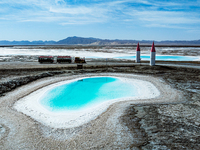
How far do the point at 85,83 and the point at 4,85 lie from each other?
322 inches

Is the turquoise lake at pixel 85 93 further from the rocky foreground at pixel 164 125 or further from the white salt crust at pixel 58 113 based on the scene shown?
the rocky foreground at pixel 164 125

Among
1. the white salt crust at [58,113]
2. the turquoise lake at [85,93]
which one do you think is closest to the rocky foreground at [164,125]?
the white salt crust at [58,113]

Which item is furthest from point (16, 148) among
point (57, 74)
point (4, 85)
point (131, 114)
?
point (57, 74)

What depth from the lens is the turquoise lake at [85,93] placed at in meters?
12.6

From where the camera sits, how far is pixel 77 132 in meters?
7.90

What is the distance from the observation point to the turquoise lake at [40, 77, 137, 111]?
12.6 metres

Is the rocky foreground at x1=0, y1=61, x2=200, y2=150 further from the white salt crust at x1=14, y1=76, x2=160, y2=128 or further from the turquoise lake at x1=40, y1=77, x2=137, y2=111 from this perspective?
the turquoise lake at x1=40, y1=77, x2=137, y2=111

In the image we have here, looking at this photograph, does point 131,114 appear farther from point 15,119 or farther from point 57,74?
point 57,74

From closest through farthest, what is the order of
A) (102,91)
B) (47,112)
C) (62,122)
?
(62,122)
(47,112)
(102,91)

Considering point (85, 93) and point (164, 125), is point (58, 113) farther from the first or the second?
point (164, 125)

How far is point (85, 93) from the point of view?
1564 cm

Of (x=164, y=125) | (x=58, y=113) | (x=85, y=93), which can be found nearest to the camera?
(x=164, y=125)

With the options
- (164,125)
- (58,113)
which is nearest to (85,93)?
(58,113)

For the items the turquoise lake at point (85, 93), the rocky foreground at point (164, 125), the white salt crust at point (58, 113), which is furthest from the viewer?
the turquoise lake at point (85, 93)
